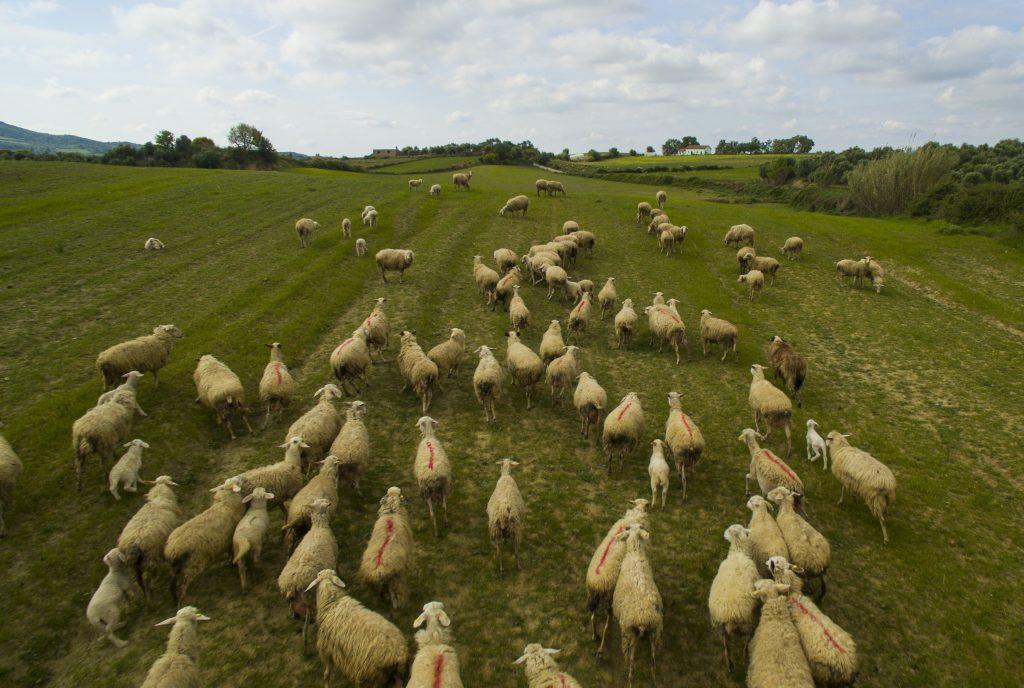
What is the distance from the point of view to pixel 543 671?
6.43 meters

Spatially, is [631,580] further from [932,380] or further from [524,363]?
[932,380]

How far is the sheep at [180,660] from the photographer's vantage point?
6273 millimetres

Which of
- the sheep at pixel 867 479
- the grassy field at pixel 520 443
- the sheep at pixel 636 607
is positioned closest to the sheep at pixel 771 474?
the grassy field at pixel 520 443

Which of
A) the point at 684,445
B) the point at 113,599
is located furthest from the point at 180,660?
the point at 684,445

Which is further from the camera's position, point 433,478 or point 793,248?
point 793,248

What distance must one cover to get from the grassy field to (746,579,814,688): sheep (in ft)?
3.38

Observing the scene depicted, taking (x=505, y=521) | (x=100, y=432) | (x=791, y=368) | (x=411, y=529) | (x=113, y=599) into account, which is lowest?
(x=411, y=529)

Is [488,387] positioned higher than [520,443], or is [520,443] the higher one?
[488,387]

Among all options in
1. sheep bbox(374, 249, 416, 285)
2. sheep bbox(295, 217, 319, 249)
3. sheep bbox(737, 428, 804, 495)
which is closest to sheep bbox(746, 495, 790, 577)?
sheep bbox(737, 428, 804, 495)

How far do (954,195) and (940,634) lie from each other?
49.8m

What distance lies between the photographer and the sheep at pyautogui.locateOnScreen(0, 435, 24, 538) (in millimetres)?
9195

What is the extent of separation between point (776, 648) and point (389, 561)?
5828 millimetres

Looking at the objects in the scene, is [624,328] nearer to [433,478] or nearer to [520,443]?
[520,443]

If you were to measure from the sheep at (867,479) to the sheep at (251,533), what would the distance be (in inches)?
473
